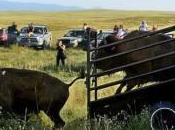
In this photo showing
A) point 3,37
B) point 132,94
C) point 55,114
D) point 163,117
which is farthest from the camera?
point 3,37

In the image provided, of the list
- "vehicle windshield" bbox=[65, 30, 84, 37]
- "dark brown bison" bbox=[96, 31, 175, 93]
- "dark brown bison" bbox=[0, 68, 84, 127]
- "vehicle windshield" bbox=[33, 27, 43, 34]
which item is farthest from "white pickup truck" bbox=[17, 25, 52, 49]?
"dark brown bison" bbox=[0, 68, 84, 127]

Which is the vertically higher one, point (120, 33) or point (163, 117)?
point (163, 117)

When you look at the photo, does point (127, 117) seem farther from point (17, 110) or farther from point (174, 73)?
point (17, 110)

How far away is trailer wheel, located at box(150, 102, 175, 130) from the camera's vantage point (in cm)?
844

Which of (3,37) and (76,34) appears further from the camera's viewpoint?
(76,34)

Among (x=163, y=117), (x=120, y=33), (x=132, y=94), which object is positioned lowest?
(x=120, y=33)

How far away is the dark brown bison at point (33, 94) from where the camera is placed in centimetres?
977

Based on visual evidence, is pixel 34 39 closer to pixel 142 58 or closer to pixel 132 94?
pixel 142 58

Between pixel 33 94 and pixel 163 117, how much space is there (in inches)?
92.2

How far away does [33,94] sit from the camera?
9.91 meters

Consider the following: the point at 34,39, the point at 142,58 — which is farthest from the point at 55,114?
the point at 34,39

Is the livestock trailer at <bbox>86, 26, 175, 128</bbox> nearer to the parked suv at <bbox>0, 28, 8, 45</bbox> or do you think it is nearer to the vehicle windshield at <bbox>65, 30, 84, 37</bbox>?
the parked suv at <bbox>0, 28, 8, 45</bbox>

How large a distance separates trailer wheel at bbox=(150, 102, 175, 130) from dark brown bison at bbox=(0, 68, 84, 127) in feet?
5.87

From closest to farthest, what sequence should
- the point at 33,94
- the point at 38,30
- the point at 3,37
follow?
1. the point at 33,94
2. the point at 3,37
3. the point at 38,30
